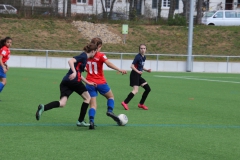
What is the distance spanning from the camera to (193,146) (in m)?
8.48

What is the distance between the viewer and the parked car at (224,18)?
50.3 m

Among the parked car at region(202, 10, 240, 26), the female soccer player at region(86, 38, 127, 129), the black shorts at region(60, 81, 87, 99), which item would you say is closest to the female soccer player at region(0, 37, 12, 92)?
the female soccer player at region(86, 38, 127, 129)

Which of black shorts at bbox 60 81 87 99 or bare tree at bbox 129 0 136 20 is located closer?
black shorts at bbox 60 81 87 99

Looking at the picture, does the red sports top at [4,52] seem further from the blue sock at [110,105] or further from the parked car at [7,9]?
the parked car at [7,9]

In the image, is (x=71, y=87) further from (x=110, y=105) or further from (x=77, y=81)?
(x=110, y=105)

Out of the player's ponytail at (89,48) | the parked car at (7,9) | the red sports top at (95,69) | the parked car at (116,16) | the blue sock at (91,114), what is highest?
the parked car at (7,9)

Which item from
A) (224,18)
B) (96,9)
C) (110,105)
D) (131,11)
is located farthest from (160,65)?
(110,105)

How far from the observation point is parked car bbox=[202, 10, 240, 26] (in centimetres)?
5034

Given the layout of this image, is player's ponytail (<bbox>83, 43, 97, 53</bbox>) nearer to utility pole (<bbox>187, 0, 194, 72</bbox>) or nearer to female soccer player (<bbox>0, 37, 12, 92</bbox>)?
female soccer player (<bbox>0, 37, 12, 92</bbox>)

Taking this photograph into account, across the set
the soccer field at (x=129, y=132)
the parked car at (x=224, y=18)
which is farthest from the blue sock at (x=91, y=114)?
the parked car at (x=224, y=18)

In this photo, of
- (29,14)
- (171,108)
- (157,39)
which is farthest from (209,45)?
(171,108)

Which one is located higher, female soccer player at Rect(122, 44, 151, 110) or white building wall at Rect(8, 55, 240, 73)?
female soccer player at Rect(122, 44, 151, 110)

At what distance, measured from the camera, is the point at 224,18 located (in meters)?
50.5

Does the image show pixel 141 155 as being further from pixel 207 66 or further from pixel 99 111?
pixel 207 66
